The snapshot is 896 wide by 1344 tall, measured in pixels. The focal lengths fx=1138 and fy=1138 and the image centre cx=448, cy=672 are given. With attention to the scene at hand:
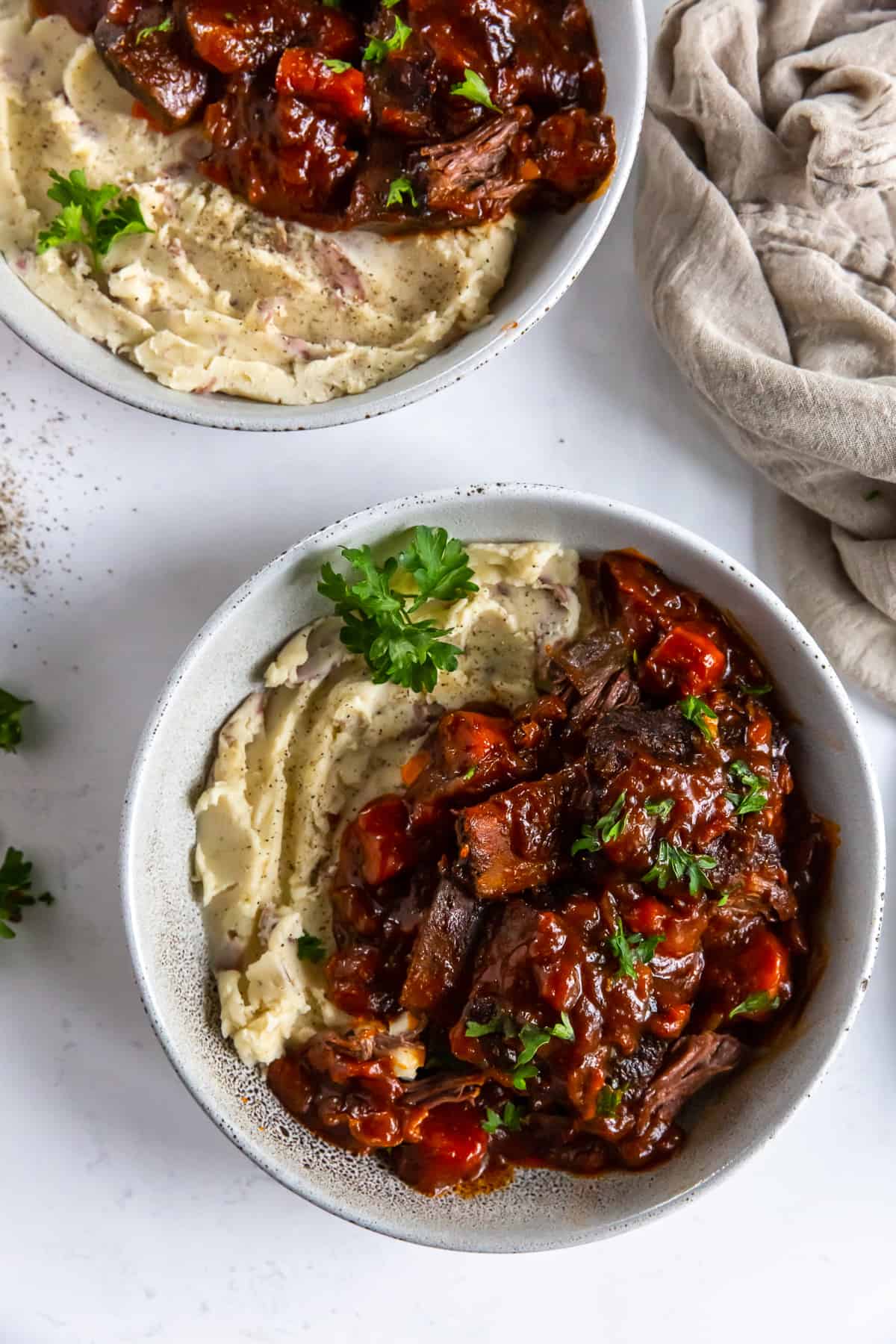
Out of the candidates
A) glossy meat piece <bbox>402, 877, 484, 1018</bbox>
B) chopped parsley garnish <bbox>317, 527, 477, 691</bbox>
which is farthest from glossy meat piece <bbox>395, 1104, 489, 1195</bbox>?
chopped parsley garnish <bbox>317, 527, 477, 691</bbox>

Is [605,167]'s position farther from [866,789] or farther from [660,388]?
[866,789]

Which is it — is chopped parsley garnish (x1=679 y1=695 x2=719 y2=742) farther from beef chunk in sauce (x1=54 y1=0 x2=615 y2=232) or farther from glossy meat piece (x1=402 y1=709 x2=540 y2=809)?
beef chunk in sauce (x1=54 y1=0 x2=615 y2=232)

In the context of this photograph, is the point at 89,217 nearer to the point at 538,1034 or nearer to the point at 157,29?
the point at 157,29

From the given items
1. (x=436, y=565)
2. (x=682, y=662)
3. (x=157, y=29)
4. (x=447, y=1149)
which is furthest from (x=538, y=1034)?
(x=157, y=29)

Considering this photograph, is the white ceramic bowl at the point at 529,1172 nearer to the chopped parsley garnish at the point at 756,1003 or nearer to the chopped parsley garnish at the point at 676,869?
the chopped parsley garnish at the point at 756,1003

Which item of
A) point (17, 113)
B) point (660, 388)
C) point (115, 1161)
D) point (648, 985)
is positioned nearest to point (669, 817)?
point (648, 985)
